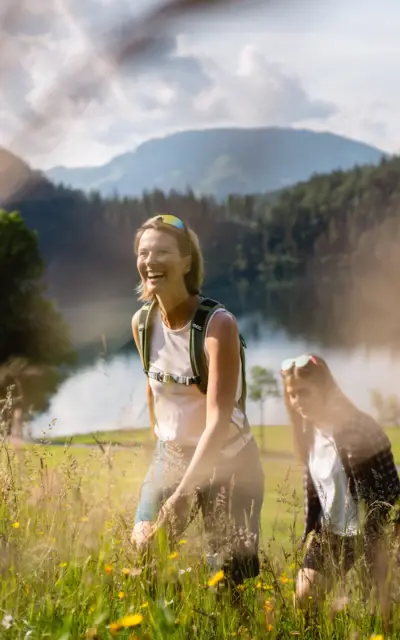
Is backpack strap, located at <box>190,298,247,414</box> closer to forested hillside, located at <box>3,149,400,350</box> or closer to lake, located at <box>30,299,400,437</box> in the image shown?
lake, located at <box>30,299,400,437</box>

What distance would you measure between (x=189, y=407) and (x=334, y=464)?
1.74ft

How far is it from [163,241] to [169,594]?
711 mm

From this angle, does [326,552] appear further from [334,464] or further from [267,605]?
[334,464]

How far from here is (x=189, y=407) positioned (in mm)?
1562

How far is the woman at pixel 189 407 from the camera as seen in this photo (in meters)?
1.49

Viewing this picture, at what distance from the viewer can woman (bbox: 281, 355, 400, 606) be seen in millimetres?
1635

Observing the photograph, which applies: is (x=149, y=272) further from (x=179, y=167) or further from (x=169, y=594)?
(x=169, y=594)

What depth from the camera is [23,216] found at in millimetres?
1078

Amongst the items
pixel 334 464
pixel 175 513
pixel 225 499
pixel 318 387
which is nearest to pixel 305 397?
pixel 318 387

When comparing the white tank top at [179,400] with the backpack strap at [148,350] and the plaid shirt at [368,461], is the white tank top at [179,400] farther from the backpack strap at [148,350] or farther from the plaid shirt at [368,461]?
the plaid shirt at [368,461]

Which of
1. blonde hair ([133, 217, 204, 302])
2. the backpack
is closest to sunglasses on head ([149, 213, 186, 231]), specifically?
blonde hair ([133, 217, 204, 302])

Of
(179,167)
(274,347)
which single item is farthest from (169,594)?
(179,167)

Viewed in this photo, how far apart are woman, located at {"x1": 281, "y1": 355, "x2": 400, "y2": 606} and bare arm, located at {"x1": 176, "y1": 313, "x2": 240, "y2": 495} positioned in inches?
7.9

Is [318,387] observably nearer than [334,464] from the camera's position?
Yes
